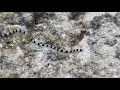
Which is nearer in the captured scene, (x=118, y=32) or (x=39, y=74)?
(x=39, y=74)

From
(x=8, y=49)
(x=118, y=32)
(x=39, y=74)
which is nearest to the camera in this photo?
(x=39, y=74)
